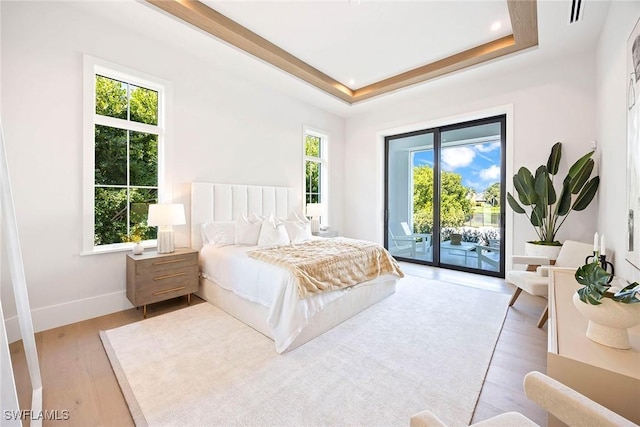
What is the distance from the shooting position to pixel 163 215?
2.92 metres

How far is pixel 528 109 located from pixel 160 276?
5.24 meters

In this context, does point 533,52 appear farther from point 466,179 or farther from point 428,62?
point 466,179

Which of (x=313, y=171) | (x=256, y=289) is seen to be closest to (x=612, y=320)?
(x=256, y=289)

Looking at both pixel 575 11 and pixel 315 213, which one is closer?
pixel 575 11

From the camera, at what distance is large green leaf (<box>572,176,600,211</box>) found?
3.03 m

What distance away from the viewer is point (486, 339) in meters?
2.34

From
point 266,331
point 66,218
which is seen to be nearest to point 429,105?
point 266,331

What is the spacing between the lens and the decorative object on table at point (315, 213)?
482 cm

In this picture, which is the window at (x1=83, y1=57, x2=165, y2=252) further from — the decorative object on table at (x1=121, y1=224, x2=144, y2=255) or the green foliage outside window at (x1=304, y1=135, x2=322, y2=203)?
the green foliage outside window at (x1=304, y1=135, x2=322, y2=203)

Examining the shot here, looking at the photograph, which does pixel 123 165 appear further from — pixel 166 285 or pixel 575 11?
pixel 575 11

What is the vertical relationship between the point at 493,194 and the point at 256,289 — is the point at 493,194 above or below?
above

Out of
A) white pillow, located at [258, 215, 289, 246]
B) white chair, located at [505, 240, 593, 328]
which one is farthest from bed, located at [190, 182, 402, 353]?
white chair, located at [505, 240, 593, 328]

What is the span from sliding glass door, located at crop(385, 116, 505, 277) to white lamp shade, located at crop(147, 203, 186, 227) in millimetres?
4019

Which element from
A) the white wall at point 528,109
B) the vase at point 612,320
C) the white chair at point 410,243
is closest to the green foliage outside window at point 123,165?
the vase at point 612,320
